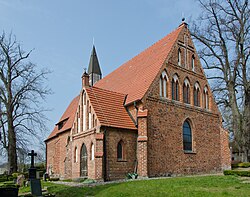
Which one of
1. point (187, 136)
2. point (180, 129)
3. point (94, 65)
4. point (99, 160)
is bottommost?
point (99, 160)

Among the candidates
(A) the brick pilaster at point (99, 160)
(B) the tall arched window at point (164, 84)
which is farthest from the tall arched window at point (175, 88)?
(A) the brick pilaster at point (99, 160)

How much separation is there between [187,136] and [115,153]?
21.5 feet

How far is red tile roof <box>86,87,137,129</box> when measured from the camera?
1911 centimetres

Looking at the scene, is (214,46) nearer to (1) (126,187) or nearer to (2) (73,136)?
(2) (73,136)

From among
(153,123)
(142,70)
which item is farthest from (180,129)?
(142,70)

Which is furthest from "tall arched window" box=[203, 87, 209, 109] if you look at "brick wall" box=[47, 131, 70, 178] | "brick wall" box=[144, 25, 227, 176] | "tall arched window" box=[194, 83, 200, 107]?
"brick wall" box=[47, 131, 70, 178]

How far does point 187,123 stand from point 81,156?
8291mm

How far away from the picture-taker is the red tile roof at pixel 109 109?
19.1 meters

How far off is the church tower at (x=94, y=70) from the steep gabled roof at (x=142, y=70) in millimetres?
15517

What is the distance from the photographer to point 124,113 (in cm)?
2059

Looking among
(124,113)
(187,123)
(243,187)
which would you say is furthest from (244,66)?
(243,187)

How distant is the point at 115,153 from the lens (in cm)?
1872

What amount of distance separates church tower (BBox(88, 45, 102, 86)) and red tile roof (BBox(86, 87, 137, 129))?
22.9 metres

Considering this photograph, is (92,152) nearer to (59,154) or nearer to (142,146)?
(142,146)
